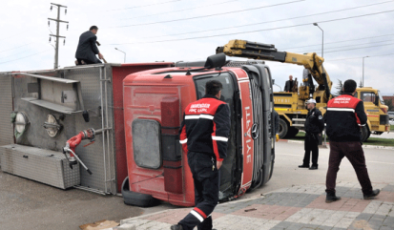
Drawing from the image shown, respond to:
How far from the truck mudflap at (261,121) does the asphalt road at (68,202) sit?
1.44 feet

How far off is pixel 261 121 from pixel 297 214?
6.80 ft

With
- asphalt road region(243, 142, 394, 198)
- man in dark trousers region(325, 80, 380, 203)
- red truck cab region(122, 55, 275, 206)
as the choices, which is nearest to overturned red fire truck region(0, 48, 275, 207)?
red truck cab region(122, 55, 275, 206)

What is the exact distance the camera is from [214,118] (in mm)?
4062

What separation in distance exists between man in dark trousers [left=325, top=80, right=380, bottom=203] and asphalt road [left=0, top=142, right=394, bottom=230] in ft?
5.80

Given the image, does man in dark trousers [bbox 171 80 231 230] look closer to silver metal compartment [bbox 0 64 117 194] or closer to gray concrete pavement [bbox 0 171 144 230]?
gray concrete pavement [bbox 0 171 144 230]

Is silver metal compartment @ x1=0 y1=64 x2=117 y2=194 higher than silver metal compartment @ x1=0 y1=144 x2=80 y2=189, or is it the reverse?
silver metal compartment @ x1=0 y1=64 x2=117 y2=194

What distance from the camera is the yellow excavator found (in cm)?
1439

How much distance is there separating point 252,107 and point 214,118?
2.43 m

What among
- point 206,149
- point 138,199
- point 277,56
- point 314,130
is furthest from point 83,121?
point 277,56

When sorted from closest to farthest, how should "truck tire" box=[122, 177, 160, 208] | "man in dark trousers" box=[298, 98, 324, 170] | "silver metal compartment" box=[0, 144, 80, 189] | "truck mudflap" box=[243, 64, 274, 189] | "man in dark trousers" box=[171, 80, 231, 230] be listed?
"man in dark trousers" box=[171, 80, 231, 230] → "truck tire" box=[122, 177, 160, 208] → "truck mudflap" box=[243, 64, 274, 189] → "silver metal compartment" box=[0, 144, 80, 189] → "man in dark trousers" box=[298, 98, 324, 170]

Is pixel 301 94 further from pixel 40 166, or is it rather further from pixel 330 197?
pixel 40 166

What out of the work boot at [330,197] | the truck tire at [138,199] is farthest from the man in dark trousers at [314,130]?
the truck tire at [138,199]

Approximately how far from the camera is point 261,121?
6.75 meters

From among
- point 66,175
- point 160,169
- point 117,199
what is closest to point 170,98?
point 160,169
